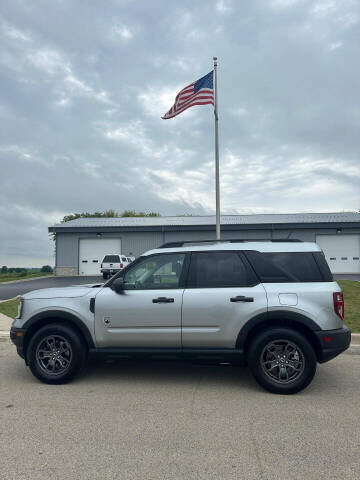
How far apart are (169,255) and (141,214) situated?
5655 centimetres

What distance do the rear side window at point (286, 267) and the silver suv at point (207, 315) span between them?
1 cm

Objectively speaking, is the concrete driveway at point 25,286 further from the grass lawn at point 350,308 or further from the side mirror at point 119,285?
the side mirror at point 119,285

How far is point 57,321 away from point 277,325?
2999mm

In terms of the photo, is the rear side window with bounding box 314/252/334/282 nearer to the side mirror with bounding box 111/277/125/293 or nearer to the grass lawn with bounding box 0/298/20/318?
the side mirror with bounding box 111/277/125/293

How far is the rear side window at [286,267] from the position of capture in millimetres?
4773

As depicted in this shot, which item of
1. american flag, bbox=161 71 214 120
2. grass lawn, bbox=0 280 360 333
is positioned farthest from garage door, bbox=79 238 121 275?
american flag, bbox=161 71 214 120

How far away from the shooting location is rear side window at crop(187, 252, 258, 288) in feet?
16.0

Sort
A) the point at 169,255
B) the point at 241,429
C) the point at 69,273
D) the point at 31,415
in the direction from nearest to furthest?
the point at 241,429
the point at 31,415
the point at 169,255
the point at 69,273

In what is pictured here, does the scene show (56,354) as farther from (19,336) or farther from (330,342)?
(330,342)

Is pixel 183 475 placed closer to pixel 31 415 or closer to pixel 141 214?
pixel 31 415

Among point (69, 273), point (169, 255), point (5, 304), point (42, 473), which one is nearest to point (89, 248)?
point (69, 273)

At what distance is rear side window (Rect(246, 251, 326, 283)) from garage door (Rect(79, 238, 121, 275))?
25.4 metres

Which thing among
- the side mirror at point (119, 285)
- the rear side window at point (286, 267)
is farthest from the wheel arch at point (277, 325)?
the side mirror at point (119, 285)

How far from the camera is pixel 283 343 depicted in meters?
4.67
